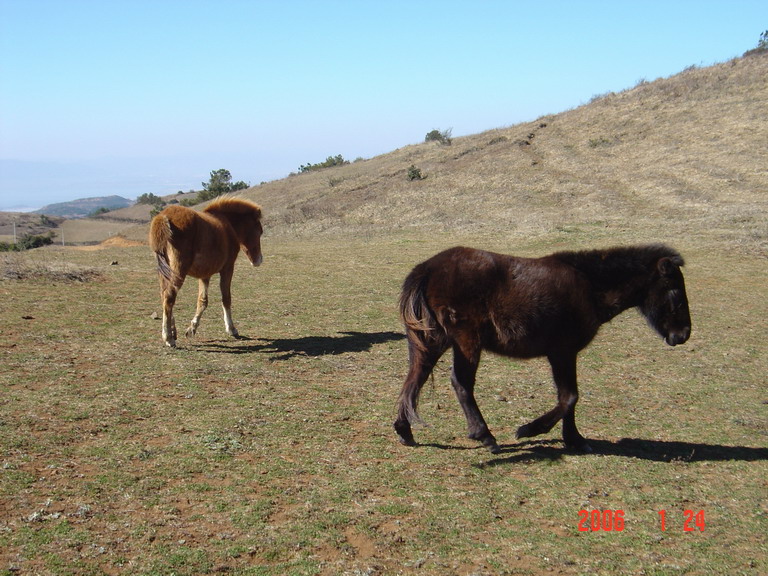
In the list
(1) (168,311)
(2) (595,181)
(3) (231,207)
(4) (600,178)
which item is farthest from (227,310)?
(4) (600,178)

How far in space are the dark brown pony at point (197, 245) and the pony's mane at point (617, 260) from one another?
519cm

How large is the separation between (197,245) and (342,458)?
4714mm

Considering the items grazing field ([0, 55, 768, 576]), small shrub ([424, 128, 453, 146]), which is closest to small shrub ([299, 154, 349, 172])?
small shrub ([424, 128, 453, 146])

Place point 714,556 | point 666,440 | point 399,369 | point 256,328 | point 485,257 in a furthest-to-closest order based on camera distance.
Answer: point 256,328 → point 399,369 → point 666,440 → point 485,257 → point 714,556

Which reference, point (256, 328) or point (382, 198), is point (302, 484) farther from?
point (382, 198)

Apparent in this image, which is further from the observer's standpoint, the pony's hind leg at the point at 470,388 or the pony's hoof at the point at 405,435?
the pony's hoof at the point at 405,435

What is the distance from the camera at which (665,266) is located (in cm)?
578

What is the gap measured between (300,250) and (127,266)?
22.2 ft

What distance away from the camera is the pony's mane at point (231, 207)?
10.1m

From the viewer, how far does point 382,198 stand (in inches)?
1281

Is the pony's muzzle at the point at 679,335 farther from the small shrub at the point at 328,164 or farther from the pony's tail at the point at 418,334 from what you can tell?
the small shrub at the point at 328,164

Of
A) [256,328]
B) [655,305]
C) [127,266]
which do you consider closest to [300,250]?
[127,266]

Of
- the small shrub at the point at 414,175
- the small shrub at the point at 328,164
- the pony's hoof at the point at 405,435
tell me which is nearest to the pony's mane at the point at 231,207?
the pony's hoof at the point at 405,435
